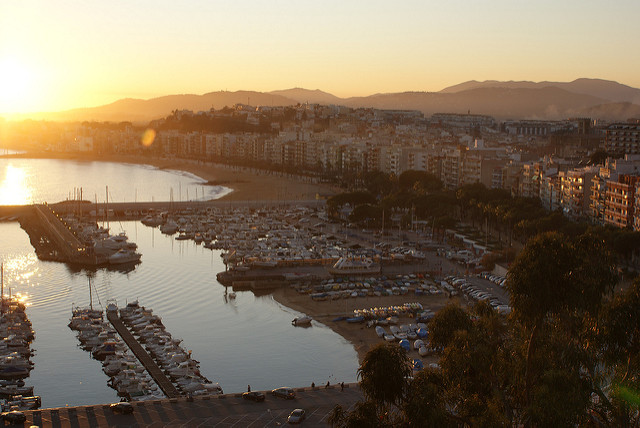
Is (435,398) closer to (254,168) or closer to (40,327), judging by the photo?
(40,327)

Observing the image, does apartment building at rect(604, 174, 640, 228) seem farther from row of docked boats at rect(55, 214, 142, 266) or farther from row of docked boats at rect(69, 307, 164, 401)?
row of docked boats at rect(69, 307, 164, 401)

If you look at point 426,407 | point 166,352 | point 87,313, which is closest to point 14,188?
point 87,313

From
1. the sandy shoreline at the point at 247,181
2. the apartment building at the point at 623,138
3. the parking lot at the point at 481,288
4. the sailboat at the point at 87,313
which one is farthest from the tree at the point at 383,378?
the apartment building at the point at 623,138

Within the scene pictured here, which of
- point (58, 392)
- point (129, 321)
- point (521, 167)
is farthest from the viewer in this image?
point (521, 167)

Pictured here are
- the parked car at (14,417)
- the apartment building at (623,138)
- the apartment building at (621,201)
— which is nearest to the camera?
the parked car at (14,417)

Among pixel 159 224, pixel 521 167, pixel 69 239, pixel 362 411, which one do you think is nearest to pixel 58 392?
pixel 362 411

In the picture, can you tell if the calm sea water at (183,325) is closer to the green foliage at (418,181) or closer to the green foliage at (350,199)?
the green foliage at (350,199)
